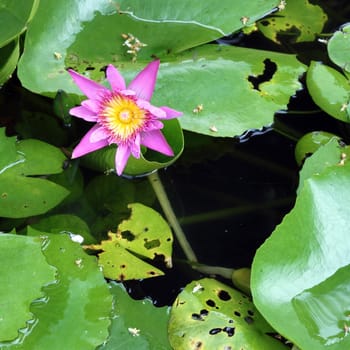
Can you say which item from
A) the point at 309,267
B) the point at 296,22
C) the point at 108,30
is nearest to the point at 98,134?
the point at 108,30

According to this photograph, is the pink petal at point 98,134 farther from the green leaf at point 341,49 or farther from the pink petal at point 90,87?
the green leaf at point 341,49

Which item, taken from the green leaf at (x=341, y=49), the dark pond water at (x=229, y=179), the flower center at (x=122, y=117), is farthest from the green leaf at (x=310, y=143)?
the flower center at (x=122, y=117)

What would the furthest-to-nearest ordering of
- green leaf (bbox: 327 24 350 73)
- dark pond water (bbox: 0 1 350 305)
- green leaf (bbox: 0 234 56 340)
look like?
green leaf (bbox: 327 24 350 73)
dark pond water (bbox: 0 1 350 305)
green leaf (bbox: 0 234 56 340)

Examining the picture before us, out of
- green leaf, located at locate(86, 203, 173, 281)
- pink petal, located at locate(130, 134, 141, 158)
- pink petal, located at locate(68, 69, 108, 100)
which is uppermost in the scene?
pink petal, located at locate(68, 69, 108, 100)

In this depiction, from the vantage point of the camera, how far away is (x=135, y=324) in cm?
143

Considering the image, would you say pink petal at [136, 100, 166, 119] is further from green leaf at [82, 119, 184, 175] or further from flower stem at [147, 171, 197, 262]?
A: flower stem at [147, 171, 197, 262]

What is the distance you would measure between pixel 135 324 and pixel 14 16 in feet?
2.89

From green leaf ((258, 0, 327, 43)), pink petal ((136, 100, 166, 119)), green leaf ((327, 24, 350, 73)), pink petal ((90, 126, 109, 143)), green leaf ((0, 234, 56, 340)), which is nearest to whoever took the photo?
green leaf ((0, 234, 56, 340))

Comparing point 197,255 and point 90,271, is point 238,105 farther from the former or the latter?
point 90,271

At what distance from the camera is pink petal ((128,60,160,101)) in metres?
1.42

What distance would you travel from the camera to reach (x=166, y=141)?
4.94 ft

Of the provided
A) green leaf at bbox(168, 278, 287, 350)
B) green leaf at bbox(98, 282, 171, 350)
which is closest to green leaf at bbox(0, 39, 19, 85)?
green leaf at bbox(98, 282, 171, 350)

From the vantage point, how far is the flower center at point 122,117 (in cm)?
145

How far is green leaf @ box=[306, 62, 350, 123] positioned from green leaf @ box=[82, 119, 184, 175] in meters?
0.55
